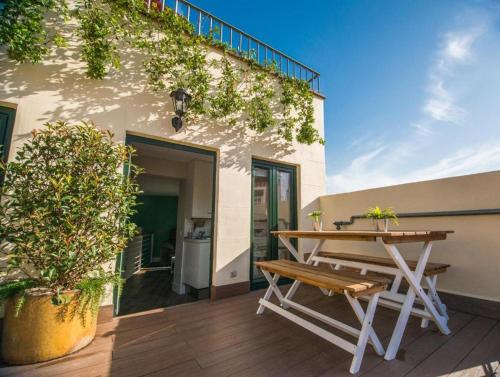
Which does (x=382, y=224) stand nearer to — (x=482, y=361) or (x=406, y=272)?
(x=406, y=272)

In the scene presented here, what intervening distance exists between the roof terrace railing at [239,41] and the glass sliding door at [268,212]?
1.89m

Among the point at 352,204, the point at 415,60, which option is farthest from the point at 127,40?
the point at 415,60

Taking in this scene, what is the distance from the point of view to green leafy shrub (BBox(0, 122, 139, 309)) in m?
1.54

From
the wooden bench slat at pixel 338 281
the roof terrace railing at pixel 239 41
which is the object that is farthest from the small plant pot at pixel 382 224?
the roof terrace railing at pixel 239 41

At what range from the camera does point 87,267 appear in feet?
5.70

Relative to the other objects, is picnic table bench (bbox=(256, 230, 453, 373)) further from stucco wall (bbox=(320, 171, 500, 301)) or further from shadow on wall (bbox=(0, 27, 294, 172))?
shadow on wall (bbox=(0, 27, 294, 172))

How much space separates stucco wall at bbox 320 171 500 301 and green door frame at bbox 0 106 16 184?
184 inches

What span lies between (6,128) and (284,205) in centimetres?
360

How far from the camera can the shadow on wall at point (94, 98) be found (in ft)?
6.72

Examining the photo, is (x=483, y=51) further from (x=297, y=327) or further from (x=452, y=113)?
(x=297, y=327)

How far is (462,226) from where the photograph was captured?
251cm

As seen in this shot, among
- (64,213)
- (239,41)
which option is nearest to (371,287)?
(64,213)

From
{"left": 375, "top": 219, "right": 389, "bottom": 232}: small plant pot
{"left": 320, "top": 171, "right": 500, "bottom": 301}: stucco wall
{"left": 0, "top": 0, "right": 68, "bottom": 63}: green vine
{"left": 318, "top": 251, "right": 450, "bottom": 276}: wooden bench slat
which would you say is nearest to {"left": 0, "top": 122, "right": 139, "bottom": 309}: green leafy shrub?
{"left": 0, "top": 0, "right": 68, "bottom": 63}: green vine

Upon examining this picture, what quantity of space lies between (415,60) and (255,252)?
4.28m
